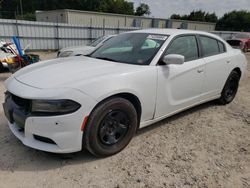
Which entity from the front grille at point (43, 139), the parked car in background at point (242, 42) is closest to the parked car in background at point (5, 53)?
the front grille at point (43, 139)

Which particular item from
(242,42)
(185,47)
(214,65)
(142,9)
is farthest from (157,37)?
(142,9)

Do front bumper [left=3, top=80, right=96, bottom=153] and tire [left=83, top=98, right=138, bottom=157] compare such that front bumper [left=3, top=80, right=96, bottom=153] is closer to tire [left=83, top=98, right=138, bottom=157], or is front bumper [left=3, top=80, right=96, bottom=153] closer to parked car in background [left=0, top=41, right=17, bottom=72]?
tire [left=83, top=98, right=138, bottom=157]

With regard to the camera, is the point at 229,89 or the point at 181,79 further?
the point at 229,89

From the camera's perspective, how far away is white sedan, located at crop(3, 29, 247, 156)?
96.7 inches

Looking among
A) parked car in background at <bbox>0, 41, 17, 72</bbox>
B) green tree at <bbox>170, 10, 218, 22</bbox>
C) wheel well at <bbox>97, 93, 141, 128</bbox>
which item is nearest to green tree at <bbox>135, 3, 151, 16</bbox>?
green tree at <bbox>170, 10, 218, 22</bbox>

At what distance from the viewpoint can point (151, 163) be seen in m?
2.77

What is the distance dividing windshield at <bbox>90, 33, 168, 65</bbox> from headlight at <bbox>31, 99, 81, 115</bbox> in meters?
1.15

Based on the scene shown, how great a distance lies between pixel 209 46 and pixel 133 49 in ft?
5.13

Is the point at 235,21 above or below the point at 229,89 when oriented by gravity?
above

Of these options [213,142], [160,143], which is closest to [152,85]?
[160,143]

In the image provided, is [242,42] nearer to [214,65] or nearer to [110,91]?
[214,65]

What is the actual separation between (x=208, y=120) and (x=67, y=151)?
260cm

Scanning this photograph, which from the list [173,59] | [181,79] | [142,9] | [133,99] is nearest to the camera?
[133,99]

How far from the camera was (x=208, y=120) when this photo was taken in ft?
13.4
